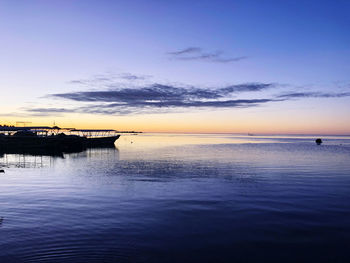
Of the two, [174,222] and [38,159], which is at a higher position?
[38,159]

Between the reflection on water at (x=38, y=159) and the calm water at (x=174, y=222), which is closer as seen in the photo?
the calm water at (x=174, y=222)

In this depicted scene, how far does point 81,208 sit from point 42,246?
637 centimetres

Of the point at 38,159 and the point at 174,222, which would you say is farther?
the point at 38,159

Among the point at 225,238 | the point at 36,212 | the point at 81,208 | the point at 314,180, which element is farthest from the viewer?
the point at 314,180

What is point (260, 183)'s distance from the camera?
2766cm

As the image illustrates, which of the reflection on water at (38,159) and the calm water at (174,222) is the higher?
the reflection on water at (38,159)

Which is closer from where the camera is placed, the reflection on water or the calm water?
the calm water

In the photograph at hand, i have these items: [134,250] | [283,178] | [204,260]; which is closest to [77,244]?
[134,250]

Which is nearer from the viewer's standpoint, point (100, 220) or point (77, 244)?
point (77, 244)

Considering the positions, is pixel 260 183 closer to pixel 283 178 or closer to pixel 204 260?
pixel 283 178

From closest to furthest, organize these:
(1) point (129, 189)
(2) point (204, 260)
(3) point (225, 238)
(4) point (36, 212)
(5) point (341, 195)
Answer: (2) point (204, 260) → (3) point (225, 238) → (4) point (36, 212) → (5) point (341, 195) → (1) point (129, 189)

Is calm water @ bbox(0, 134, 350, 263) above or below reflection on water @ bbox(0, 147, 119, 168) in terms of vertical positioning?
below

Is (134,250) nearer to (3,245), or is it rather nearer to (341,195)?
(3,245)

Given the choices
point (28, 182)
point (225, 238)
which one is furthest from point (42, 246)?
point (28, 182)
